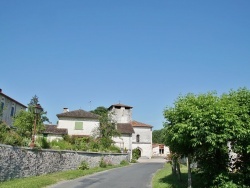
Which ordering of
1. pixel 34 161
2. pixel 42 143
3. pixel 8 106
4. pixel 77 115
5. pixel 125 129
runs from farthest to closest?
pixel 125 129, pixel 77 115, pixel 8 106, pixel 42 143, pixel 34 161

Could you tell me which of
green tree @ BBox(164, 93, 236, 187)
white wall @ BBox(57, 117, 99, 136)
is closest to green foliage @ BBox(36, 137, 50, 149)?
green tree @ BBox(164, 93, 236, 187)

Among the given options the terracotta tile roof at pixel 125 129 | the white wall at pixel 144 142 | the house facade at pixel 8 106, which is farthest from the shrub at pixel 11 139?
the white wall at pixel 144 142

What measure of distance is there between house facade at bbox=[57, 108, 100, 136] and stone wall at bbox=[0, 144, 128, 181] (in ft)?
66.2

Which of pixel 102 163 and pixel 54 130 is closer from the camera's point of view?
pixel 102 163

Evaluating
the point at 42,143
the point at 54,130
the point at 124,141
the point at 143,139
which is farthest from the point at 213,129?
the point at 143,139

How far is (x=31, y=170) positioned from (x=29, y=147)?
1.35m

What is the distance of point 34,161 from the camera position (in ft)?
56.5

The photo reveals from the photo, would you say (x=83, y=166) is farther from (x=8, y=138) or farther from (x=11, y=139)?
(x=8, y=138)

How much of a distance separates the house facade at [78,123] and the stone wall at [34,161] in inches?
794

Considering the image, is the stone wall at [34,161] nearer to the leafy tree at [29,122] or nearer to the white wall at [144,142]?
the leafy tree at [29,122]

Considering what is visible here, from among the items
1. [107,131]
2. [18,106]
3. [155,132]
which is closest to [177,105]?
[107,131]

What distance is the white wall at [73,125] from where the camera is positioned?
4625 centimetres

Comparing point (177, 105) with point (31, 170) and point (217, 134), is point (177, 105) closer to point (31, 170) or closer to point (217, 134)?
point (217, 134)

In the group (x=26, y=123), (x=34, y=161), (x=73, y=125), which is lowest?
(x=34, y=161)
